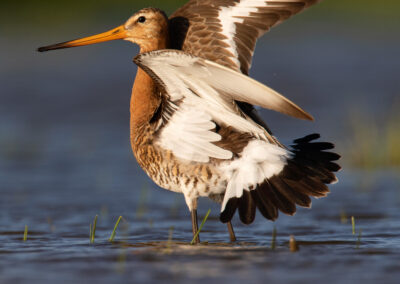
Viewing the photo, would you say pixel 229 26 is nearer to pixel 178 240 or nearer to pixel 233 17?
pixel 233 17

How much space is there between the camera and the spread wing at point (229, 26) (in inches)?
242

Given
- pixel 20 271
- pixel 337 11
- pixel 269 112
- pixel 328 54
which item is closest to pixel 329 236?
pixel 20 271

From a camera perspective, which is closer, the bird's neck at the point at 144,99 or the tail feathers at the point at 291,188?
the tail feathers at the point at 291,188

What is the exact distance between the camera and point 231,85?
16.9 ft

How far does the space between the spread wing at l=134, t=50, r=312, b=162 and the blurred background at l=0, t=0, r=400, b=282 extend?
0.99m

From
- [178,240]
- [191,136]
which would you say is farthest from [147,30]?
[178,240]

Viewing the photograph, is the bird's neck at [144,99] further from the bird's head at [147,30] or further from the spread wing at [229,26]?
the spread wing at [229,26]

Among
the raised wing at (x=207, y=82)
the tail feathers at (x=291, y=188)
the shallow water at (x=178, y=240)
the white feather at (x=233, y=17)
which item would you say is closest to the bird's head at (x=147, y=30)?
the white feather at (x=233, y=17)

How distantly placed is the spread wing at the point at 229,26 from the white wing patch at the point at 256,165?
2.42ft

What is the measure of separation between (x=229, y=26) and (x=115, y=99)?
300 inches

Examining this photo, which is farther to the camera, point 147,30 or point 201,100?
point 147,30

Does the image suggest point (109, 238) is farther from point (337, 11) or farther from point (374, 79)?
point (337, 11)

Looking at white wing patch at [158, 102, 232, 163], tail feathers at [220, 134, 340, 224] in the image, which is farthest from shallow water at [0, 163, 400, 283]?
white wing patch at [158, 102, 232, 163]

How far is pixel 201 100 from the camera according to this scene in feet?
17.8
